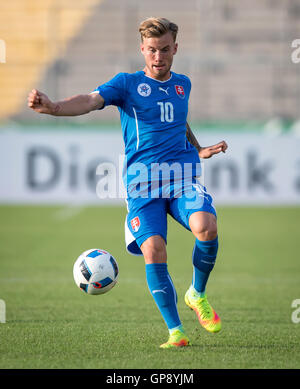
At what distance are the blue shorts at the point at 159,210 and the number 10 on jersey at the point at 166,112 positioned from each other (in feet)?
1.58

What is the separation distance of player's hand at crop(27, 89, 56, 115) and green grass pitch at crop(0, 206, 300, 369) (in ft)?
4.85

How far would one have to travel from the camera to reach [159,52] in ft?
15.6

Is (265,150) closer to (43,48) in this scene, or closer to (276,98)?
(276,98)

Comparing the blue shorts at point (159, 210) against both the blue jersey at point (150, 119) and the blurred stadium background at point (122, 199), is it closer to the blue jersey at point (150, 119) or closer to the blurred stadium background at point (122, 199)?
the blue jersey at point (150, 119)

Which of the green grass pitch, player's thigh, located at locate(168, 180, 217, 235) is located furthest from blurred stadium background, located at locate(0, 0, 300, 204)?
player's thigh, located at locate(168, 180, 217, 235)

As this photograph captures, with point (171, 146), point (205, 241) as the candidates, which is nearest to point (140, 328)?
point (205, 241)

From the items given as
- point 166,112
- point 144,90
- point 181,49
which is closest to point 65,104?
point 144,90

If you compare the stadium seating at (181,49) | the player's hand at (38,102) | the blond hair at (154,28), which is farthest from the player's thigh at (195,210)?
the stadium seating at (181,49)

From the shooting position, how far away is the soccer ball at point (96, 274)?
518cm

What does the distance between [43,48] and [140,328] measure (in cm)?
1600

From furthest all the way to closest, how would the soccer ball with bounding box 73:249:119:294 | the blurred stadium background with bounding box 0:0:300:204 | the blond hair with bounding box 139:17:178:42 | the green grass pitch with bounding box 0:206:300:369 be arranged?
1. the blurred stadium background with bounding box 0:0:300:204
2. the soccer ball with bounding box 73:249:119:294
3. the blond hair with bounding box 139:17:178:42
4. the green grass pitch with bounding box 0:206:300:369

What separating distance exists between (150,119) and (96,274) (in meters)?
1.21

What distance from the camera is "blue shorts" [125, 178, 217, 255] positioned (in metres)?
4.76

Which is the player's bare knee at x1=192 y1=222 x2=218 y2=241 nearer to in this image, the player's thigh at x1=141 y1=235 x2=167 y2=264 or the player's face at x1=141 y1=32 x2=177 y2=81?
the player's thigh at x1=141 y1=235 x2=167 y2=264
